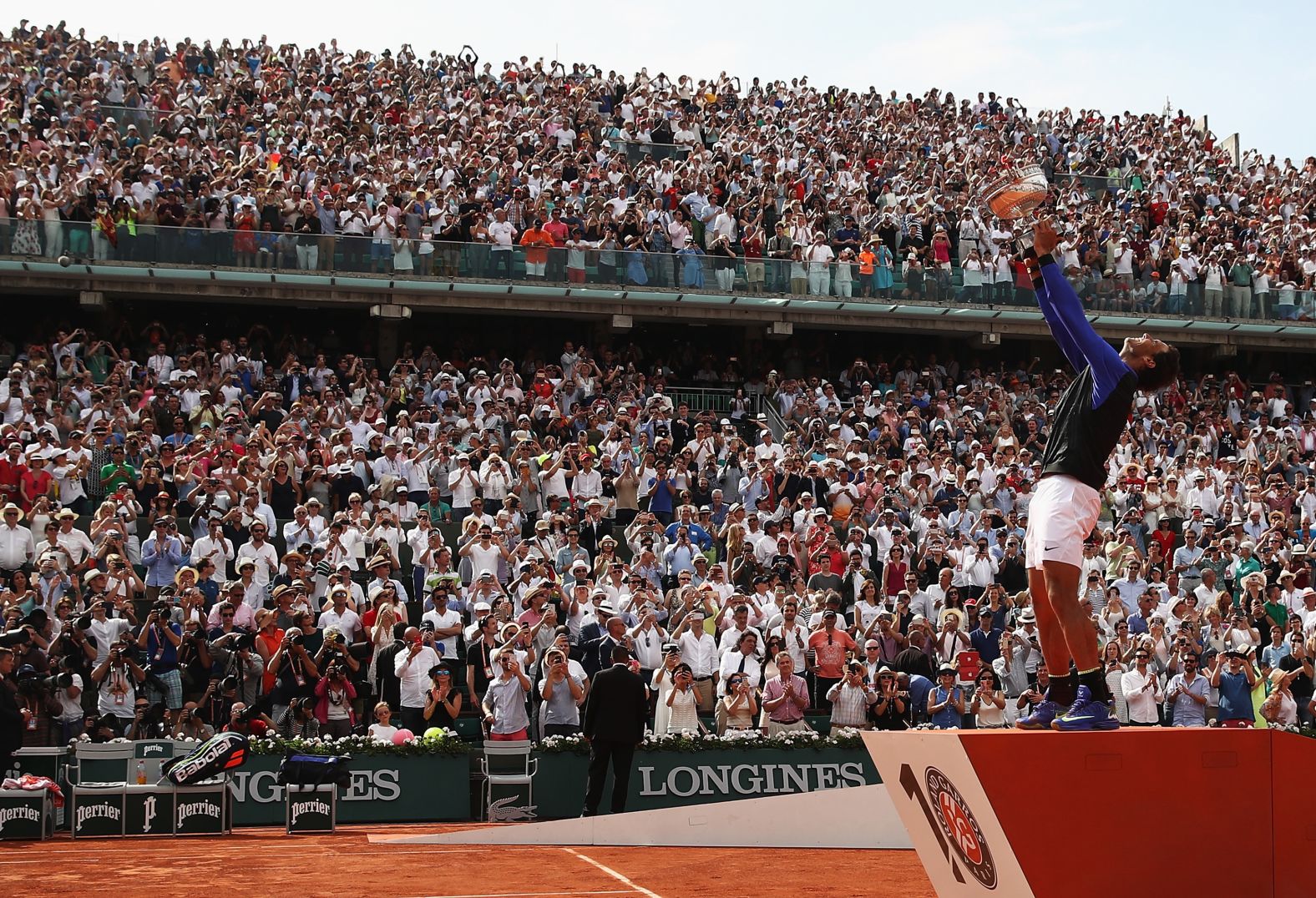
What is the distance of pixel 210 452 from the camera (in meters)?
18.0

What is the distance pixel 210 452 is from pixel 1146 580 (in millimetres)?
11597

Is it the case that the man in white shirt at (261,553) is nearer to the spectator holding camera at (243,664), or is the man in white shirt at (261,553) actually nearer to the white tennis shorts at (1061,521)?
the spectator holding camera at (243,664)

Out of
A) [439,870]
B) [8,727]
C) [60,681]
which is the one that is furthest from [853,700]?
[8,727]

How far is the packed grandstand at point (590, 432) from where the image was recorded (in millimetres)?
14414

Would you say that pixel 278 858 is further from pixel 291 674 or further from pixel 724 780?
pixel 724 780

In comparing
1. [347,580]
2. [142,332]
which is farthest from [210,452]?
[142,332]

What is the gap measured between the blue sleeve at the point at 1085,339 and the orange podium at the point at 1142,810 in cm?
148

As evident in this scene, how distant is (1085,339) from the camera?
6258 mm

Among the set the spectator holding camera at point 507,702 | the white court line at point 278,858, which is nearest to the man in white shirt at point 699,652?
the spectator holding camera at point 507,702

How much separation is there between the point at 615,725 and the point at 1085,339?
7.38 m

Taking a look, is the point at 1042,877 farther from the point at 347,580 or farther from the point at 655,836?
the point at 347,580

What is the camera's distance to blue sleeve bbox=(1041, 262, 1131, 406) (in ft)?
20.4

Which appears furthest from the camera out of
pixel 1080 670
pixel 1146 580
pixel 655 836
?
pixel 1146 580

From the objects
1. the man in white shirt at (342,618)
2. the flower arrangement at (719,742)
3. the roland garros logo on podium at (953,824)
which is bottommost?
the flower arrangement at (719,742)
